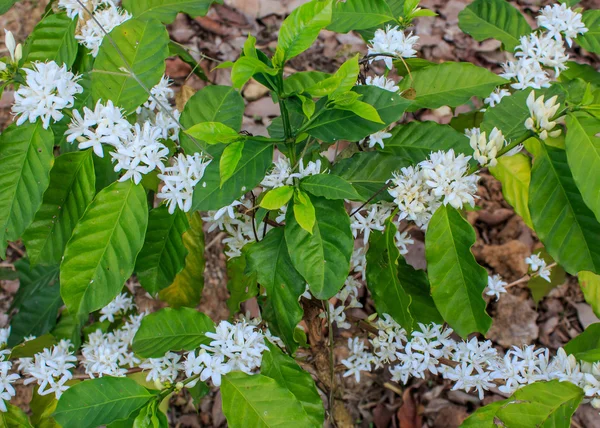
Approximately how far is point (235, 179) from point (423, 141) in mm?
586

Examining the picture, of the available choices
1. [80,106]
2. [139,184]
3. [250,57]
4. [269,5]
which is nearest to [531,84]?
[250,57]

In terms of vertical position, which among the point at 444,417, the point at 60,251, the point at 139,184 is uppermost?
the point at 139,184

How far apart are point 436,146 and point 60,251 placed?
40.6 inches

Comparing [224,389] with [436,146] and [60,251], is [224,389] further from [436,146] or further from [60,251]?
[436,146]

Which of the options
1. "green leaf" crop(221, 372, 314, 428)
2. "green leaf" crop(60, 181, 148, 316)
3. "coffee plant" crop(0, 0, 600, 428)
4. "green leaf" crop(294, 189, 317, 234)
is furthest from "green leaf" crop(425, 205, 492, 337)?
"green leaf" crop(60, 181, 148, 316)

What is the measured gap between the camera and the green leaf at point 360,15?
57.4 inches

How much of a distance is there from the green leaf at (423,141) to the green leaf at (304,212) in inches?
14.5

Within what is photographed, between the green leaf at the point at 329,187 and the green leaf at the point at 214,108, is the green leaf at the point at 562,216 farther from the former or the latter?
the green leaf at the point at 214,108

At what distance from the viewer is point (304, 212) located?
1.16 meters

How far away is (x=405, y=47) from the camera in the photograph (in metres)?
1.49

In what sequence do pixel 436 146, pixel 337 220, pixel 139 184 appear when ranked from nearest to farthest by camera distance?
pixel 337 220 → pixel 139 184 → pixel 436 146

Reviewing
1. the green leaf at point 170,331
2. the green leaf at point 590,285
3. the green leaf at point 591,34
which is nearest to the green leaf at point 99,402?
the green leaf at point 170,331

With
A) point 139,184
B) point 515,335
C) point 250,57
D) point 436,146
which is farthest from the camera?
point 515,335

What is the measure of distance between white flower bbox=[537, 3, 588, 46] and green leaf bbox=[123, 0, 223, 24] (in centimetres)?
99
